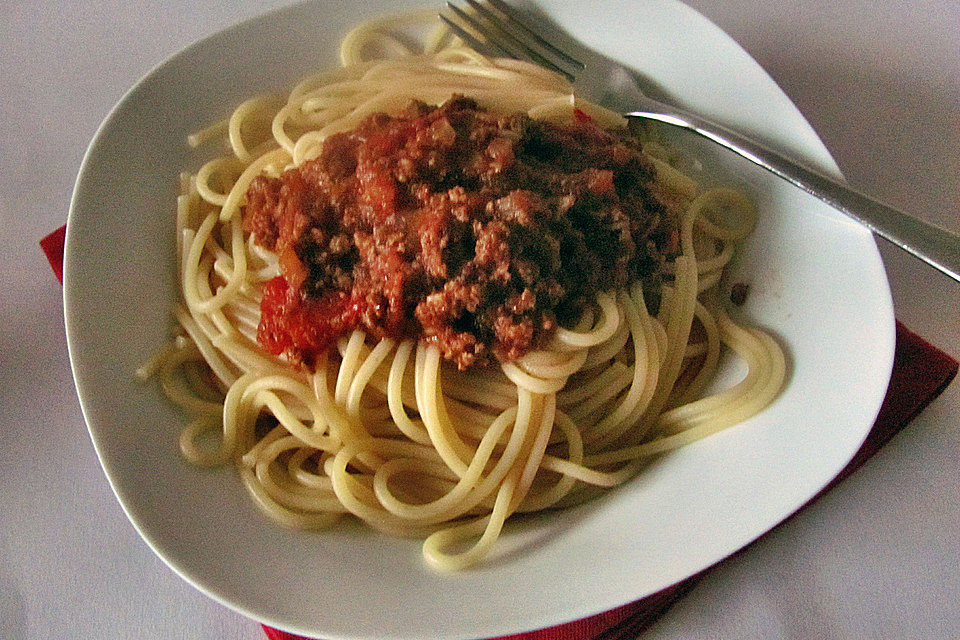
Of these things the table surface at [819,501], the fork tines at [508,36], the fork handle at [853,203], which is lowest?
the table surface at [819,501]

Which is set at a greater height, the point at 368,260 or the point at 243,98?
the point at 243,98

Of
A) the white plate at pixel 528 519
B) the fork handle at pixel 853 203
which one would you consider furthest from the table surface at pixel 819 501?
the fork handle at pixel 853 203

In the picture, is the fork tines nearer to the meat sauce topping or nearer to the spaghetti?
the spaghetti

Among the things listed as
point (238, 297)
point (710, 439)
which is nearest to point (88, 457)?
point (238, 297)

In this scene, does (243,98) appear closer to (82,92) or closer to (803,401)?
(82,92)

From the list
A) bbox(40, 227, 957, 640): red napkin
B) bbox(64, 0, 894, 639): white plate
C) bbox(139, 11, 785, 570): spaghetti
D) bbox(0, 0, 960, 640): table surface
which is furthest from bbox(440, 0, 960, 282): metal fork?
bbox(0, 0, 960, 640): table surface

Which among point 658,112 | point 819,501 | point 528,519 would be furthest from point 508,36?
point 819,501

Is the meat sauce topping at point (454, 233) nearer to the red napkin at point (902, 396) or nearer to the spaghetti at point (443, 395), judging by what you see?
the spaghetti at point (443, 395)
